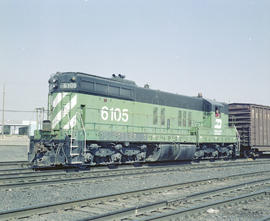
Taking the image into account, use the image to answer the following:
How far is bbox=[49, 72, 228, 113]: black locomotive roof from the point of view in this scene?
12586 mm

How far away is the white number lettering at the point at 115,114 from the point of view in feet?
43.8

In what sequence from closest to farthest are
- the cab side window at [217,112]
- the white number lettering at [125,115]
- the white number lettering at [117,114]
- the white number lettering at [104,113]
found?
the white number lettering at [104,113], the white number lettering at [117,114], the white number lettering at [125,115], the cab side window at [217,112]

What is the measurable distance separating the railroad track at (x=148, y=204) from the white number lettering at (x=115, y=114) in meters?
5.17

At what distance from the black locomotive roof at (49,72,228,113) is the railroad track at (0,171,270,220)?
18.6ft

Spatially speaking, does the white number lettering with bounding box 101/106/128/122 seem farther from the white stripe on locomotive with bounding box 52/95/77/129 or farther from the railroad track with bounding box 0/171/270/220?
the railroad track with bounding box 0/171/270/220

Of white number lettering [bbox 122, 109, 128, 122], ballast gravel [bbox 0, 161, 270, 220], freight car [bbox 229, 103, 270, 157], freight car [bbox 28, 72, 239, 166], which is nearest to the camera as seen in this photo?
ballast gravel [bbox 0, 161, 270, 220]

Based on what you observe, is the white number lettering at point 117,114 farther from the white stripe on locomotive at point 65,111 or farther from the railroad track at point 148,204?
the railroad track at point 148,204

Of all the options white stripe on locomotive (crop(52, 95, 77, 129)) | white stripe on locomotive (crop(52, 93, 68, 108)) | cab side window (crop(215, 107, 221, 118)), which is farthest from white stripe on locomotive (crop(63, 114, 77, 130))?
cab side window (crop(215, 107, 221, 118))

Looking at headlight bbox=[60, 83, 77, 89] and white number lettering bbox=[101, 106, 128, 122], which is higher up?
headlight bbox=[60, 83, 77, 89]

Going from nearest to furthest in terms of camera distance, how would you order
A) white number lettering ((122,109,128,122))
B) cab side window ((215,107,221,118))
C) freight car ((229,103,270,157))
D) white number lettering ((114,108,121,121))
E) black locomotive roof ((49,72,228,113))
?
black locomotive roof ((49,72,228,113)) → white number lettering ((114,108,121,121)) → white number lettering ((122,109,128,122)) → cab side window ((215,107,221,118)) → freight car ((229,103,270,157))

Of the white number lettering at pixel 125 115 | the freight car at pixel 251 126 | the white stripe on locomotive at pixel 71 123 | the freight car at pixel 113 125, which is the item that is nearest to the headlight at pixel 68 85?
the freight car at pixel 113 125

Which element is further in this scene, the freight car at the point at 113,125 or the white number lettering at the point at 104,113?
the white number lettering at the point at 104,113

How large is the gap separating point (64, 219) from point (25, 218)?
687 mm

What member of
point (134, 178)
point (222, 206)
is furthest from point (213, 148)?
point (222, 206)
